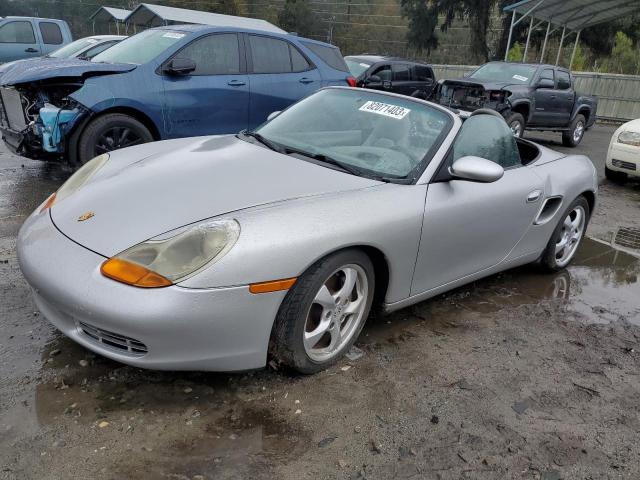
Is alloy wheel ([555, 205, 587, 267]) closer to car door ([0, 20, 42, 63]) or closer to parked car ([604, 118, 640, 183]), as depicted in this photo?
parked car ([604, 118, 640, 183])

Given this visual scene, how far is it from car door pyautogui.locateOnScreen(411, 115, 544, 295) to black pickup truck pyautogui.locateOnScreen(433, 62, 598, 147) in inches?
244

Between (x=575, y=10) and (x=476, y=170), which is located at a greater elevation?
(x=575, y=10)

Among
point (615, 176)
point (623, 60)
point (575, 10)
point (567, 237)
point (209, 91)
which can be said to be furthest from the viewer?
point (623, 60)

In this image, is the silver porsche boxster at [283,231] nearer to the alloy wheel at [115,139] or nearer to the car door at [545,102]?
the alloy wheel at [115,139]

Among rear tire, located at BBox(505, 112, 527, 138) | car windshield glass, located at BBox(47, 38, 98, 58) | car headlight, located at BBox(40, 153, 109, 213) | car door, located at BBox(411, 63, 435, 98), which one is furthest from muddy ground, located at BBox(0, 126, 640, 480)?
car door, located at BBox(411, 63, 435, 98)

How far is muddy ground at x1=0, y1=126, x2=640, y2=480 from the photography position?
83.1 inches

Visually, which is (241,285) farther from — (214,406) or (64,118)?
(64,118)

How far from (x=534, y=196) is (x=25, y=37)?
14055 millimetres

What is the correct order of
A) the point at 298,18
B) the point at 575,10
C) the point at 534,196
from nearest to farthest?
the point at 534,196 → the point at 575,10 → the point at 298,18

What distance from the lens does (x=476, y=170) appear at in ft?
9.67

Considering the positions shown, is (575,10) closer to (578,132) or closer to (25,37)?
(578,132)

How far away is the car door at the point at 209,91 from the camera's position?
5.84 m

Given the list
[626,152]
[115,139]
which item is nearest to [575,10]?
[626,152]

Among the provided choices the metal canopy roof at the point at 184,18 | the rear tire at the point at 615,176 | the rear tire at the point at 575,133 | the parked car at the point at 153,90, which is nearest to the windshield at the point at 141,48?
the parked car at the point at 153,90
